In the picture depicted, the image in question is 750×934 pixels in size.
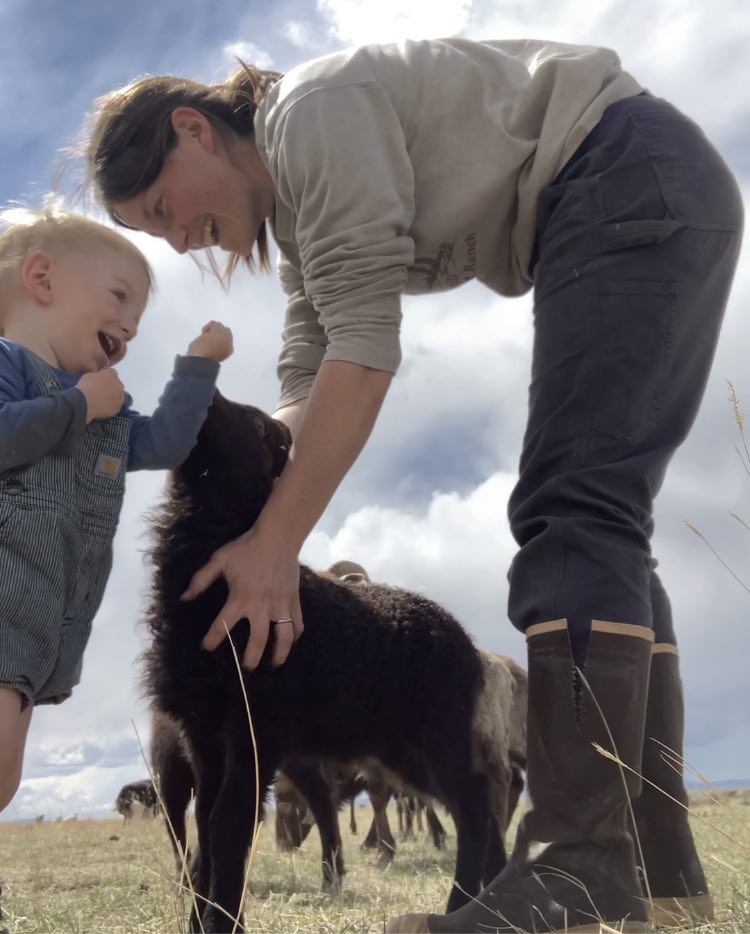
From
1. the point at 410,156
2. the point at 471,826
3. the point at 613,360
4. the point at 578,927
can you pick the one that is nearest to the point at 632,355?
the point at 613,360

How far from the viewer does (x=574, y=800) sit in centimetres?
229

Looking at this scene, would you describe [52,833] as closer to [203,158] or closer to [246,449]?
[246,449]

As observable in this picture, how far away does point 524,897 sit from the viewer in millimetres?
2217

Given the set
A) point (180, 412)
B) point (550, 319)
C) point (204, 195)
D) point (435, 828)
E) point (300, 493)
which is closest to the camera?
point (550, 319)

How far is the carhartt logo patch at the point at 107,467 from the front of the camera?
3057 millimetres

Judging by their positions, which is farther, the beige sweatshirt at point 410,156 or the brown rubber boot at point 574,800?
the beige sweatshirt at point 410,156

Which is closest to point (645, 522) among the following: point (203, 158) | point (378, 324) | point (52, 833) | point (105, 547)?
point (378, 324)

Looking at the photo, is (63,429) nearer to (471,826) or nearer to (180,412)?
(180,412)

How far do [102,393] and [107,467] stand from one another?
0.84 ft

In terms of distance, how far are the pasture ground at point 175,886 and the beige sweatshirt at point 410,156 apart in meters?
1.65

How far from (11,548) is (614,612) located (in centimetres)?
162

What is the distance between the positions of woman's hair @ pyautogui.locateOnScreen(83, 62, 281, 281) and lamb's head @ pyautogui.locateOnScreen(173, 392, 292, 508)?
848 mm

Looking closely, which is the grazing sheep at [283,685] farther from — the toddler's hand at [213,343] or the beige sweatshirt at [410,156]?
the beige sweatshirt at [410,156]

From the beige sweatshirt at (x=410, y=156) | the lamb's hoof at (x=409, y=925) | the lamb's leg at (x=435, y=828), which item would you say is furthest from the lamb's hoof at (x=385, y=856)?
the beige sweatshirt at (x=410, y=156)
